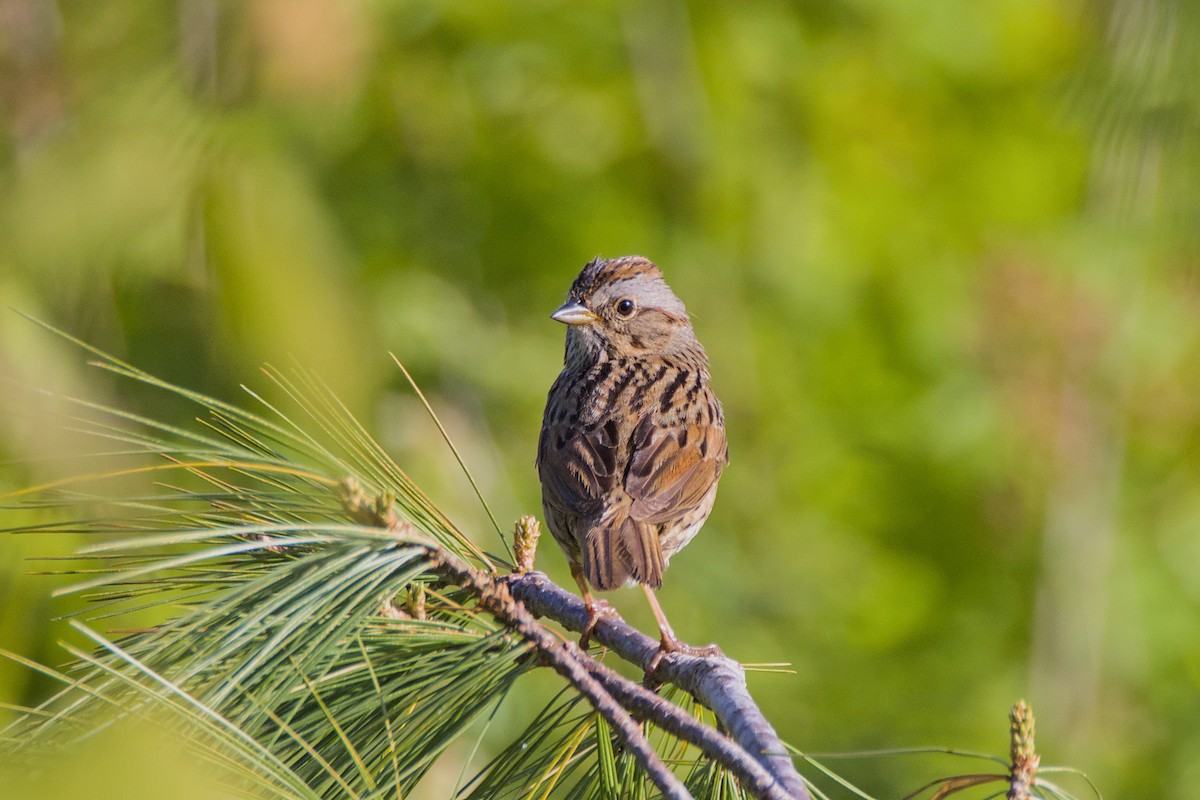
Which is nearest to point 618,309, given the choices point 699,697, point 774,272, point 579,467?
point 579,467

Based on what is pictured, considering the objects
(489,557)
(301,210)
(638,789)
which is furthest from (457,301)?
(638,789)

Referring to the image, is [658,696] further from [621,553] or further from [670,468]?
[670,468]

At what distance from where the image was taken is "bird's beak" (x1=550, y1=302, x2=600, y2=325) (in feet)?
12.4

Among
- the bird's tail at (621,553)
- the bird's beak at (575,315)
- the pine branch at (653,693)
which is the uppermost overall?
the bird's beak at (575,315)

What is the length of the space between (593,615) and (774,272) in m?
4.90

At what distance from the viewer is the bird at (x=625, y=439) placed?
3047mm

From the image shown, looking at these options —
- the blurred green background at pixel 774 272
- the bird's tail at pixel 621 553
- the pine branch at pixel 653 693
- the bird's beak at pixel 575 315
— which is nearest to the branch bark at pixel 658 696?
the pine branch at pixel 653 693

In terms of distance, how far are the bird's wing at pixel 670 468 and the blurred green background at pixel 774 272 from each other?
1570mm

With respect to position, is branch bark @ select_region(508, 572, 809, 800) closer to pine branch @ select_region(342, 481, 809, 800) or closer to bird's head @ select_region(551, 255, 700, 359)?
pine branch @ select_region(342, 481, 809, 800)

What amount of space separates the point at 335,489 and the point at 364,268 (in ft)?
16.0

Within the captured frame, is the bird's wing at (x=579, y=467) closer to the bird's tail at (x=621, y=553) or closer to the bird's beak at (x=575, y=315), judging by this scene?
the bird's tail at (x=621, y=553)

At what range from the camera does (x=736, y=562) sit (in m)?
6.19

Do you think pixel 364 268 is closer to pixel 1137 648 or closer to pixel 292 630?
pixel 1137 648

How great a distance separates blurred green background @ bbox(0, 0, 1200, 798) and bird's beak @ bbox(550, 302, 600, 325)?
1.15 m
